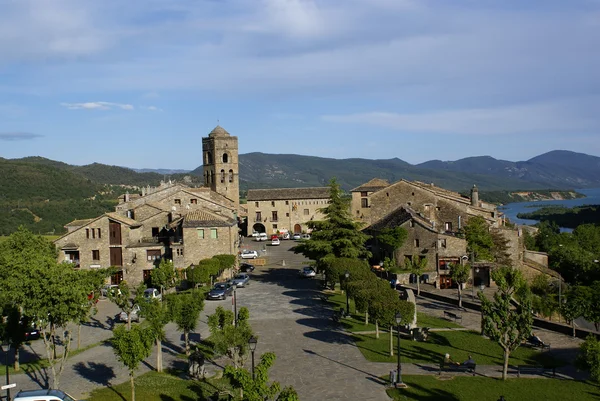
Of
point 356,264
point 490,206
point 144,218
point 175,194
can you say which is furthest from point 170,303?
point 490,206

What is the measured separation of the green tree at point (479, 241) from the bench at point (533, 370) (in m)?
24.0

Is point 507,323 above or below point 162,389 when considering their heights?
above

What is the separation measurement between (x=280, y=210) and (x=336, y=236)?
46.3 m

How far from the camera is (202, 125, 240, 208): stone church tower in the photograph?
93250 millimetres

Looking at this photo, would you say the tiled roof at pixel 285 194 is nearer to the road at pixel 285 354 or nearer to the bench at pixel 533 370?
the road at pixel 285 354

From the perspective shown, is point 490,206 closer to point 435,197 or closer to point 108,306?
point 435,197

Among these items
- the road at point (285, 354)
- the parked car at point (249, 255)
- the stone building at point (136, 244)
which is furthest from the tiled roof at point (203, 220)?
the parked car at point (249, 255)

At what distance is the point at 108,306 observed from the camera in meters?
47.9

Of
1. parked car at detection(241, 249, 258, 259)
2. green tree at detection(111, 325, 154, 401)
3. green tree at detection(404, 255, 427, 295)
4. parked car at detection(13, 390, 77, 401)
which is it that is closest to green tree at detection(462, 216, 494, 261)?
green tree at detection(404, 255, 427, 295)

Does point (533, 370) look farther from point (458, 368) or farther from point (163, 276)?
point (163, 276)

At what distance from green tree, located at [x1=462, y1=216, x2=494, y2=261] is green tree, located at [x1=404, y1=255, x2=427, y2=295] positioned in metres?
4.98

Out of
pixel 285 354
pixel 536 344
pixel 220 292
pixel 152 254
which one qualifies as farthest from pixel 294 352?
pixel 152 254

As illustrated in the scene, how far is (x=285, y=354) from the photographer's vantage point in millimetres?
31859

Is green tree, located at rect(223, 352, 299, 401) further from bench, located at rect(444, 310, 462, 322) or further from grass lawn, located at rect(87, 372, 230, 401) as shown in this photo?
bench, located at rect(444, 310, 462, 322)
